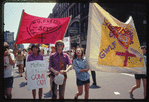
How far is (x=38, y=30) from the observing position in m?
3.88

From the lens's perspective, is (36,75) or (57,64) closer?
(57,64)

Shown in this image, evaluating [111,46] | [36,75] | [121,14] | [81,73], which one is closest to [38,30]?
[36,75]

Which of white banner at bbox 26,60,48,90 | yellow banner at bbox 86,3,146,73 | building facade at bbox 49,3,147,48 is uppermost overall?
building facade at bbox 49,3,147,48

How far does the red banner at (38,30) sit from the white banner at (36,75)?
1.06 metres

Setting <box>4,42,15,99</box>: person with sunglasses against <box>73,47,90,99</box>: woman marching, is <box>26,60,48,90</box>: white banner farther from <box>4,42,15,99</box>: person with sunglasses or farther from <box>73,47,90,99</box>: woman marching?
<box>73,47,90,99</box>: woman marching

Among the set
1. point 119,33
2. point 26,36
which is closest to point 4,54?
point 26,36

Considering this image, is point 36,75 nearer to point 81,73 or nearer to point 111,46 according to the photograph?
point 81,73

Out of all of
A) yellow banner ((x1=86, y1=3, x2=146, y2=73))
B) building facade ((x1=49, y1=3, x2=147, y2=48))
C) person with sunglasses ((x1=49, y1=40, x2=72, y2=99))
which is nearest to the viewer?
yellow banner ((x1=86, y1=3, x2=146, y2=73))

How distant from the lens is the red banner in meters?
3.76

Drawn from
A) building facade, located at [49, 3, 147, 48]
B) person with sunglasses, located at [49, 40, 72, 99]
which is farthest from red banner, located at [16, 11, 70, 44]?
building facade, located at [49, 3, 147, 48]

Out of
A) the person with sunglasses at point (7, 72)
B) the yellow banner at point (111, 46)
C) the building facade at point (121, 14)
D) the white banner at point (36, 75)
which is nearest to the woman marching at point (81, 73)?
the yellow banner at point (111, 46)

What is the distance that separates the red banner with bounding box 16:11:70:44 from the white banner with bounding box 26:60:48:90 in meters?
1.06

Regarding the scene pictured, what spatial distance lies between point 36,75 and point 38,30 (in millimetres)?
1626

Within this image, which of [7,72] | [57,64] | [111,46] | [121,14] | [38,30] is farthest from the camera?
[121,14]
